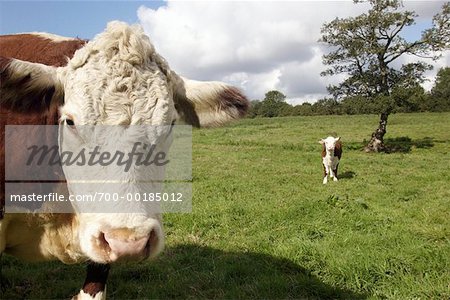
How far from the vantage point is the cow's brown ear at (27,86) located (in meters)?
2.82

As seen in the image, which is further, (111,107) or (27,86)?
(27,86)

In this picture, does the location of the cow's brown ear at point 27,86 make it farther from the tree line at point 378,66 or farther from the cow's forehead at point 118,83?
the tree line at point 378,66

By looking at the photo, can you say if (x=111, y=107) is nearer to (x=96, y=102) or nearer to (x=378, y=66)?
(x=96, y=102)

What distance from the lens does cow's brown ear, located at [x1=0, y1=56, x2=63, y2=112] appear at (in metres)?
2.82

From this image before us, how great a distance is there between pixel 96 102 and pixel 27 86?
575 millimetres

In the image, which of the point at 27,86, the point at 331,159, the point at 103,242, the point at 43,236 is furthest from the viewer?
the point at 331,159

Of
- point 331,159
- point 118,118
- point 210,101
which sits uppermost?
point 210,101

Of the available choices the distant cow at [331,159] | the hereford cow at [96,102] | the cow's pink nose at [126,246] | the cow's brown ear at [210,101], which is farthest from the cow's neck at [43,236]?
the distant cow at [331,159]

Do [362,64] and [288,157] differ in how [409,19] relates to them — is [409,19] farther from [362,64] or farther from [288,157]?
[288,157]

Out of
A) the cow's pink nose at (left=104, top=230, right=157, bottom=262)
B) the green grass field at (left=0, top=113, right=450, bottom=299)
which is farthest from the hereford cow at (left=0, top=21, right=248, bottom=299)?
the green grass field at (left=0, top=113, right=450, bottom=299)

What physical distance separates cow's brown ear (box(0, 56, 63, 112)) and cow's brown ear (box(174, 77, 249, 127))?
37.2 inches

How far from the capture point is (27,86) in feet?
9.70

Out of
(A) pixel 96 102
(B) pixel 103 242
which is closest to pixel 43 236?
A: (B) pixel 103 242

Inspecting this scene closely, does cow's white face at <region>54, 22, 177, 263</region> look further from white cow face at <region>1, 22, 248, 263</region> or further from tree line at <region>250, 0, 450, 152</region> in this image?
tree line at <region>250, 0, 450, 152</region>
